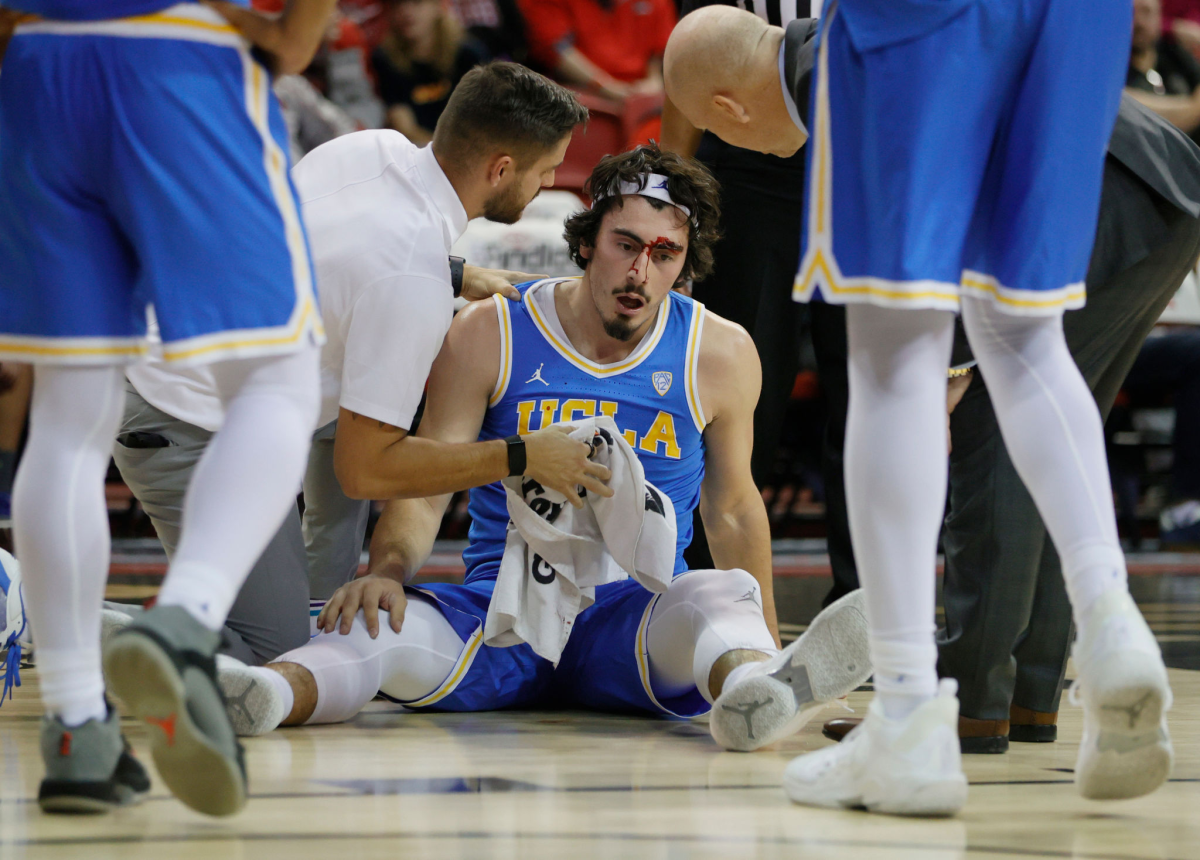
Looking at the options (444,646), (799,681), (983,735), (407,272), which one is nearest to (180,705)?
(799,681)

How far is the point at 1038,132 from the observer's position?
1664 mm

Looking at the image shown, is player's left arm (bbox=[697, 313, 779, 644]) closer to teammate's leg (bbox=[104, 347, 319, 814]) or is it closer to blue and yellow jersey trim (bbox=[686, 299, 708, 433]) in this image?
blue and yellow jersey trim (bbox=[686, 299, 708, 433])

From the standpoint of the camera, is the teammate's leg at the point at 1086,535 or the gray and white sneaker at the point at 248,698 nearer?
the teammate's leg at the point at 1086,535

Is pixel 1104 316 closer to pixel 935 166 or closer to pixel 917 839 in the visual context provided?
pixel 935 166

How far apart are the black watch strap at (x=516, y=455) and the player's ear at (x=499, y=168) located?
1.97 ft

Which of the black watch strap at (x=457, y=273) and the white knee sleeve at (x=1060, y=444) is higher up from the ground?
the black watch strap at (x=457, y=273)

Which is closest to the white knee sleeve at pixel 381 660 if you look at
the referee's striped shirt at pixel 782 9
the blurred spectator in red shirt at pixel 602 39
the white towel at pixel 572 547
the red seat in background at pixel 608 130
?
the white towel at pixel 572 547

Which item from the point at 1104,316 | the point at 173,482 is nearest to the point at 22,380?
the point at 173,482

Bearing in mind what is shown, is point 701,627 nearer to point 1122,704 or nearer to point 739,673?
point 739,673

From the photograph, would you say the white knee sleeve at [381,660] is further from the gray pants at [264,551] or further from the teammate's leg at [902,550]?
the teammate's leg at [902,550]

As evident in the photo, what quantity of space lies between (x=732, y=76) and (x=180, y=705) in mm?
1254

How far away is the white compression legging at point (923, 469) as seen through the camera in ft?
5.47

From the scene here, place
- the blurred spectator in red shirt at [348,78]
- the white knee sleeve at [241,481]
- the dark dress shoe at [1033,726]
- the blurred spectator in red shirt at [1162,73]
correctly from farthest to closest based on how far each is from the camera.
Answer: the blurred spectator in red shirt at [348,78] < the blurred spectator in red shirt at [1162,73] < the dark dress shoe at [1033,726] < the white knee sleeve at [241,481]

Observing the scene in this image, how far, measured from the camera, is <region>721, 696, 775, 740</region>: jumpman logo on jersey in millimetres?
2131
